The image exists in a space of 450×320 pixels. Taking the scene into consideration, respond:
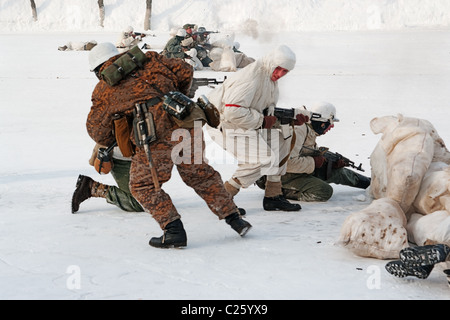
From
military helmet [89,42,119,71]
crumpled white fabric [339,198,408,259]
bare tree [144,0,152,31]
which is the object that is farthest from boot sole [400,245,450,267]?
bare tree [144,0,152,31]

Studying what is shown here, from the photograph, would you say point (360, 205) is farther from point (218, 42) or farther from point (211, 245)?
point (218, 42)

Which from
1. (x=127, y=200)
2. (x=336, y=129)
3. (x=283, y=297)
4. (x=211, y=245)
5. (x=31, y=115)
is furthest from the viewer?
(x=31, y=115)

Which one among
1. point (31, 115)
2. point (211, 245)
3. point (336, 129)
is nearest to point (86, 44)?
point (31, 115)

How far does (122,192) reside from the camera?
5.06 meters

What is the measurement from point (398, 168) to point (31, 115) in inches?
266

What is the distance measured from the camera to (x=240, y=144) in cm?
512

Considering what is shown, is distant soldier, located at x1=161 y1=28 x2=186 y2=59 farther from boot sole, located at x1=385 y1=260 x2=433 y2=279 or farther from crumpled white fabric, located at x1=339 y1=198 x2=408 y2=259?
boot sole, located at x1=385 y1=260 x2=433 y2=279

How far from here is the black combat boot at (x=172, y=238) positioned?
4.04m

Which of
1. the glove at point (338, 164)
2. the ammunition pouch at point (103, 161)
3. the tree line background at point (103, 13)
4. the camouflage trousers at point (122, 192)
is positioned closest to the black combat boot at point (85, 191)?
the camouflage trousers at point (122, 192)

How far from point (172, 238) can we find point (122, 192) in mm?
1138

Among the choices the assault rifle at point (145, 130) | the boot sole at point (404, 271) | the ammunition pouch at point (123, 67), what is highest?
the ammunition pouch at point (123, 67)

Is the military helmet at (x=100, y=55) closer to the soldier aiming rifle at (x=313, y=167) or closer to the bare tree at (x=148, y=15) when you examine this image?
the soldier aiming rifle at (x=313, y=167)

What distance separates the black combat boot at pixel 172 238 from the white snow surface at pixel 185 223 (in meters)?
0.05

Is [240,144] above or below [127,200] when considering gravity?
above
